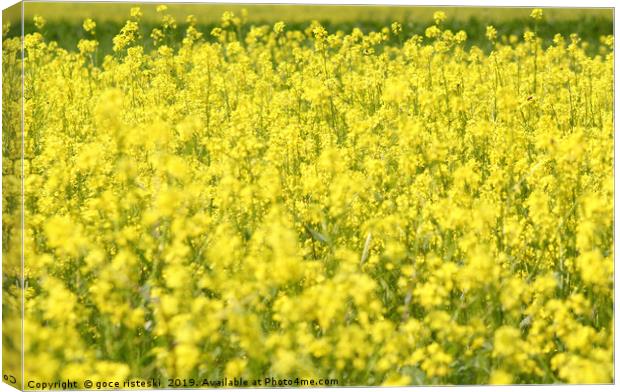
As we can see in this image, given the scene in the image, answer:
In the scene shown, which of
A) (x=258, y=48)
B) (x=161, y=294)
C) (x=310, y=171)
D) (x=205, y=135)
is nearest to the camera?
(x=161, y=294)

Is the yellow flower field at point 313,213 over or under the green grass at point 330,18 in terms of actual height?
under

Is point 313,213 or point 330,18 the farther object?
point 330,18

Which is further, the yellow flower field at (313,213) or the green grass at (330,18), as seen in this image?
the green grass at (330,18)

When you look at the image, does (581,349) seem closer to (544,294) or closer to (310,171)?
(544,294)

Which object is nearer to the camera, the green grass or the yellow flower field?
the yellow flower field

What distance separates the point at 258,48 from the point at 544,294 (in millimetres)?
2044

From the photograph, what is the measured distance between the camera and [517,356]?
3.55 metres

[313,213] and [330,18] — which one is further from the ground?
[330,18]

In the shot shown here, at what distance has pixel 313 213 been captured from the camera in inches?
167

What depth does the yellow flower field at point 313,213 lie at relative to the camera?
3.67 meters

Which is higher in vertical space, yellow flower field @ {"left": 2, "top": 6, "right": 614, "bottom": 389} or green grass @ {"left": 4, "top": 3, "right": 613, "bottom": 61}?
Answer: green grass @ {"left": 4, "top": 3, "right": 613, "bottom": 61}

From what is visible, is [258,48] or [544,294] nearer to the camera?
[544,294]

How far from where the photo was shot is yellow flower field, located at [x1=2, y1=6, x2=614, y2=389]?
367 centimetres

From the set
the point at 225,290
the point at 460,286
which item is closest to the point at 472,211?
the point at 460,286
